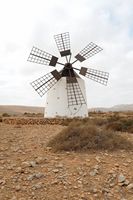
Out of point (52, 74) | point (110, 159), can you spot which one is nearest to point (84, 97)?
point (52, 74)

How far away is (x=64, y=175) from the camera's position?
923cm

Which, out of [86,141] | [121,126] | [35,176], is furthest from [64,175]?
[121,126]

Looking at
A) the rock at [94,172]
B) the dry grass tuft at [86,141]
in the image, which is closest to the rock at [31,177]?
the rock at [94,172]

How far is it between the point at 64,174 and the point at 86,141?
269 cm

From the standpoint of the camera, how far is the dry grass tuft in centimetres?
1165

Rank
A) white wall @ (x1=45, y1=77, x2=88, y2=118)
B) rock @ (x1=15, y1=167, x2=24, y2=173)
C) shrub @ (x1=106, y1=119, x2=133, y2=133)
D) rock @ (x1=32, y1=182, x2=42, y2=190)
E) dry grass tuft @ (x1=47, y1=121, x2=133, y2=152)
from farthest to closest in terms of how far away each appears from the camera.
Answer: white wall @ (x1=45, y1=77, x2=88, y2=118)
shrub @ (x1=106, y1=119, x2=133, y2=133)
dry grass tuft @ (x1=47, y1=121, x2=133, y2=152)
rock @ (x1=15, y1=167, x2=24, y2=173)
rock @ (x1=32, y1=182, x2=42, y2=190)

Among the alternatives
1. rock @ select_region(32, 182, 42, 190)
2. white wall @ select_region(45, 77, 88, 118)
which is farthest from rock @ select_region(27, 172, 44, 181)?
white wall @ select_region(45, 77, 88, 118)

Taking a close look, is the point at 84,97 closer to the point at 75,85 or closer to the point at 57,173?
the point at 75,85

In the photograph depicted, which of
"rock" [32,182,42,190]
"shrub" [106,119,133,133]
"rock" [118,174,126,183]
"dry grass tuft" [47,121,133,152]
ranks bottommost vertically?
"rock" [32,182,42,190]

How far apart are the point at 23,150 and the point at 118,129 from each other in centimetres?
702

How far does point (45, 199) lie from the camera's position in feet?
26.1

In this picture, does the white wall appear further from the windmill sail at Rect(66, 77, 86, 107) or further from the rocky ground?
the rocky ground

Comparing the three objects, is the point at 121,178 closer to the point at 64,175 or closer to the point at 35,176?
the point at 64,175

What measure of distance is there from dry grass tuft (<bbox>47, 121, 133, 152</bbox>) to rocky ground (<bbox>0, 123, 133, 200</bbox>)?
41cm
